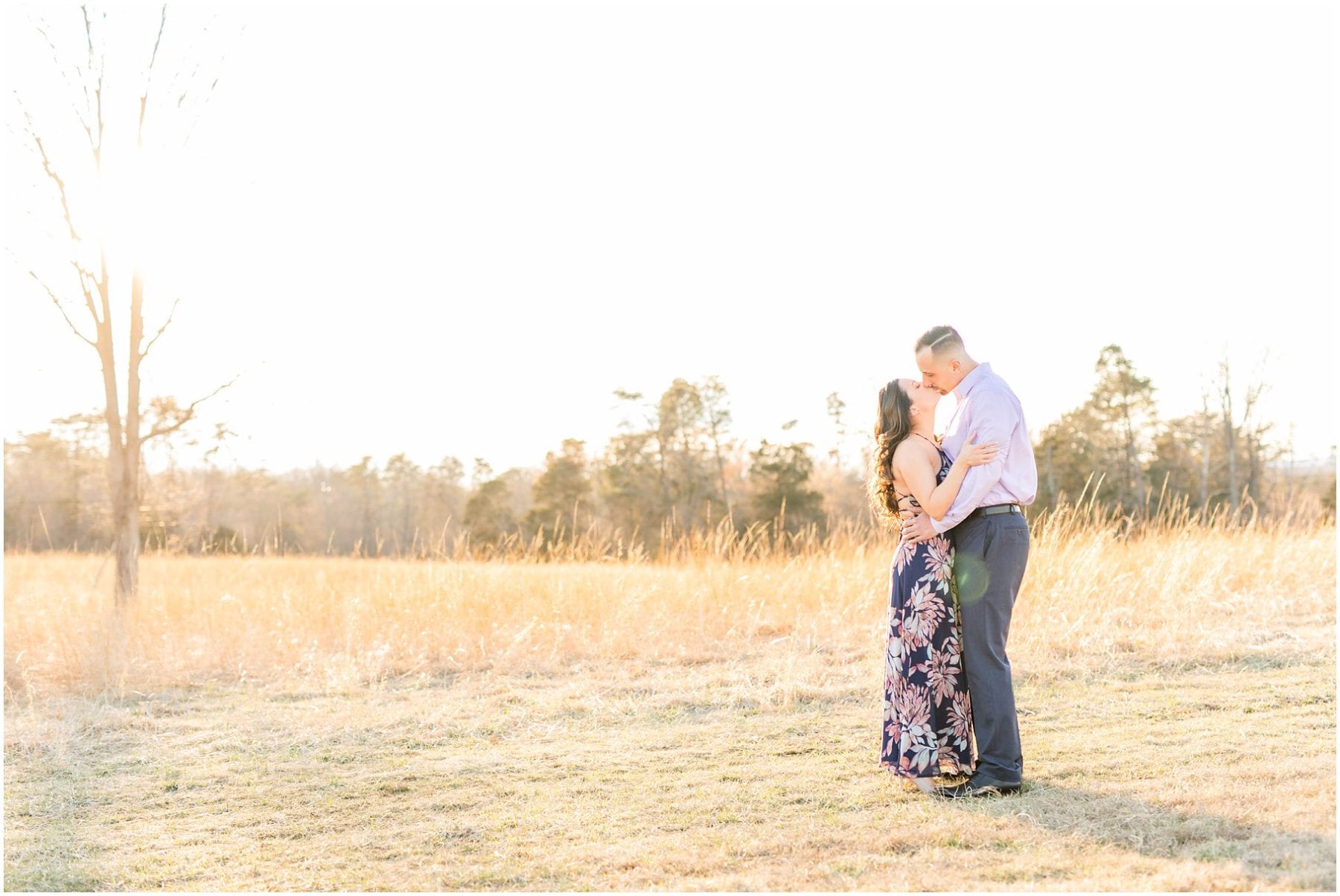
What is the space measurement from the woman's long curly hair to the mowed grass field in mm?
1213

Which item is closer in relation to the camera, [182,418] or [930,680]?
[930,680]

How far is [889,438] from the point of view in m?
4.27

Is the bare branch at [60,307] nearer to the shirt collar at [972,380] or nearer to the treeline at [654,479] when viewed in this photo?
the shirt collar at [972,380]

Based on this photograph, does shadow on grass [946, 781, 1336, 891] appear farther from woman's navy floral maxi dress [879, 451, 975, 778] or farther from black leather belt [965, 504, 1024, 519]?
black leather belt [965, 504, 1024, 519]

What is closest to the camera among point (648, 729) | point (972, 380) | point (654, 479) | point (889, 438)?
point (972, 380)

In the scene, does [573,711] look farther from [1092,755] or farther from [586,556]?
[586,556]

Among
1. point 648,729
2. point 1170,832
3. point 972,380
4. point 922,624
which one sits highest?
point 972,380

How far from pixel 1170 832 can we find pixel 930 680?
3.34ft

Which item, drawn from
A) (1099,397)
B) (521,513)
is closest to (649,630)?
(521,513)

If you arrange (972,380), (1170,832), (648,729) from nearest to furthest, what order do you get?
(1170,832)
(972,380)
(648,729)

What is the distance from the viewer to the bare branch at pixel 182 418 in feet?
28.7

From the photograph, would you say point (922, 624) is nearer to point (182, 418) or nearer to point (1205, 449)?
point (182, 418)

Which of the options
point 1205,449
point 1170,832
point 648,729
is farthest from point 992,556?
point 1205,449

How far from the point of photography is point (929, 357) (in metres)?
4.16
